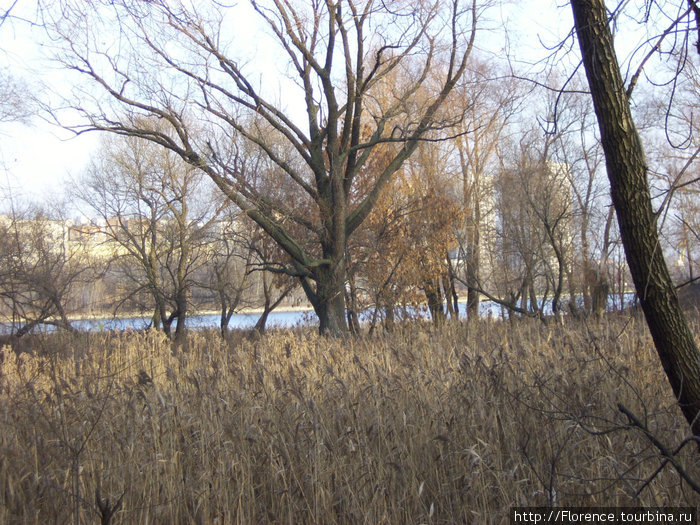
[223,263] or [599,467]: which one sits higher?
[223,263]

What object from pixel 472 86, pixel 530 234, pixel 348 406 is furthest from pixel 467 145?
pixel 348 406

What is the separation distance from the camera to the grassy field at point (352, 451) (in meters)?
3.42

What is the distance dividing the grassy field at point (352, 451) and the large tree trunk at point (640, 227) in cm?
34

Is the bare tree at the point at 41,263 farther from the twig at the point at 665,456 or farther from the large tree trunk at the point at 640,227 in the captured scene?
the twig at the point at 665,456

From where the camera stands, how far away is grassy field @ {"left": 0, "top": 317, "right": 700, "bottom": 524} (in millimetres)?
3424

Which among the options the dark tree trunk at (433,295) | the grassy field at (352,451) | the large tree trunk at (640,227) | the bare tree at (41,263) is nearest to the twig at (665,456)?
the grassy field at (352,451)

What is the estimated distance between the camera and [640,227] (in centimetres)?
306

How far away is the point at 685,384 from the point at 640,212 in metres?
0.95

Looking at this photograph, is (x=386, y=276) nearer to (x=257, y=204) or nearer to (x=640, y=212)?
(x=257, y=204)

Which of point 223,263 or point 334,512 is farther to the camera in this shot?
point 223,263

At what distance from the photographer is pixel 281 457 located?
3900mm

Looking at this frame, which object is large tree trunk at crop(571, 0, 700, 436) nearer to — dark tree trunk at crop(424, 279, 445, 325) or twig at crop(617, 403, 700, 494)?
twig at crop(617, 403, 700, 494)

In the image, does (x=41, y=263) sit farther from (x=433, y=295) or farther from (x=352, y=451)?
(x=352, y=451)

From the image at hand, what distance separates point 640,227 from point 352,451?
2244mm
